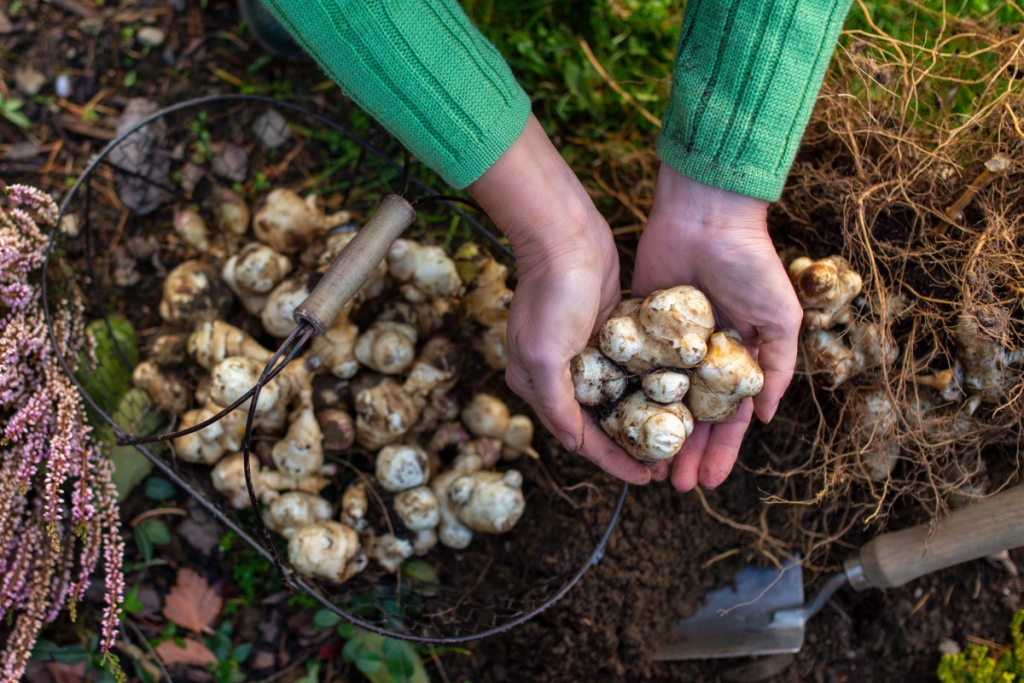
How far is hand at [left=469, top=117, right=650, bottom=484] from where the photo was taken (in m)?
1.42

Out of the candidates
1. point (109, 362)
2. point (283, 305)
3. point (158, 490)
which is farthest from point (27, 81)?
point (158, 490)

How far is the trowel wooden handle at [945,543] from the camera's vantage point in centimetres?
159

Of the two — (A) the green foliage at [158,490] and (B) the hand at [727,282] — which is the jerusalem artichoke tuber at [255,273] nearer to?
(A) the green foliage at [158,490]

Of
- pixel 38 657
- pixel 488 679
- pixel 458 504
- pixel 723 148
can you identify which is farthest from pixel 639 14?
pixel 38 657

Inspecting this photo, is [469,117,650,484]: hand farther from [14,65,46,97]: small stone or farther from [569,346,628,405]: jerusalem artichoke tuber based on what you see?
[14,65,46,97]: small stone

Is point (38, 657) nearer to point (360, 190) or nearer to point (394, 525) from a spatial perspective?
point (394, 525)


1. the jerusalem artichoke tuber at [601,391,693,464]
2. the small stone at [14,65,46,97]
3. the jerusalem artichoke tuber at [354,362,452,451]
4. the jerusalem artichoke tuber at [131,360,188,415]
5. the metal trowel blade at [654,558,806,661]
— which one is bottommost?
the metal trowel blade at [654,558,806,661]

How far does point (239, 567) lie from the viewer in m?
2.01

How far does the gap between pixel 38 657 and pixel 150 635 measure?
0.27 m

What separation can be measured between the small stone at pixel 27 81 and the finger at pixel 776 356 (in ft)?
8.76

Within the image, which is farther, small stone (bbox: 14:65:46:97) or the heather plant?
small stone (bbox: 14:65:46:97)

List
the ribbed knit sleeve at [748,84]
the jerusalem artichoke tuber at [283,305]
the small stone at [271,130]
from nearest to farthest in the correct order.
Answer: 1. the ribbed knit sleeve at [748,84]
2. the jerusalem artichoke tuber at [283,305]
3. the small stone at [271,130]

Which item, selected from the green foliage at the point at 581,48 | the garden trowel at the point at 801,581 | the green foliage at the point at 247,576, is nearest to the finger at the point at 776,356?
→ the garden trowel at the point at 801,581

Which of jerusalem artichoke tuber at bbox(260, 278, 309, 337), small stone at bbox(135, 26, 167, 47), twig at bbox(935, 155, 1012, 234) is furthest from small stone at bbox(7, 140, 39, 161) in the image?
twig at bbox(935, 155, 1012, 234)
